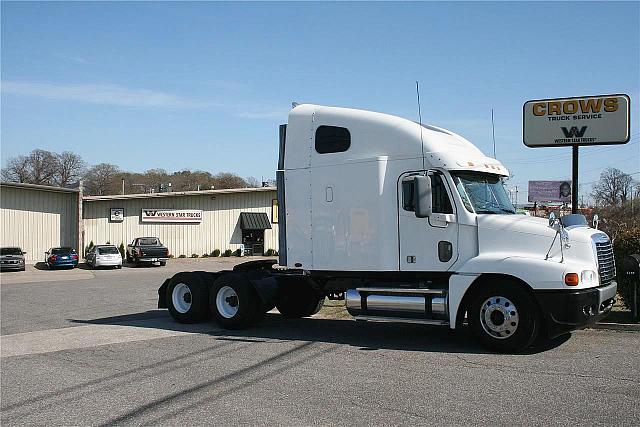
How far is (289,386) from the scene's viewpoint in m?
7.47

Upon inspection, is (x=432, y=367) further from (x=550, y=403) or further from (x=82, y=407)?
(x=82, y=407)

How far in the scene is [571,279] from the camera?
8570 mm

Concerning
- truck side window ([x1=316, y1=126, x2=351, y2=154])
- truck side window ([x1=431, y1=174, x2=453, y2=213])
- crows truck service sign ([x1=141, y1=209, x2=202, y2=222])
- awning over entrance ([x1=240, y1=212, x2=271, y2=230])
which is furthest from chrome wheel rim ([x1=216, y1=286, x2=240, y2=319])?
awning over entrance ([x1=240, y1=212, x2=271, y2=230])

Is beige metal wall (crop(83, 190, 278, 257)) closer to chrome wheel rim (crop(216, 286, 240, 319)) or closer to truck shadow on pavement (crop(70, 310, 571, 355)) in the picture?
truck shadow on pavement (crop(70, 310, 571, 355))

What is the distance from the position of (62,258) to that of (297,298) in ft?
95.5

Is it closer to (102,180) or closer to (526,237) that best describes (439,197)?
(526,237)

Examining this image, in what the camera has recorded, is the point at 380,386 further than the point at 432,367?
No

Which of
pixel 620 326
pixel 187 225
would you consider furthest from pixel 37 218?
pixel 620 326

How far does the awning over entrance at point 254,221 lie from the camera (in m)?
47.6

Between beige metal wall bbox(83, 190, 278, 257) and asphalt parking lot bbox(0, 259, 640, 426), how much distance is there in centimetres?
3101

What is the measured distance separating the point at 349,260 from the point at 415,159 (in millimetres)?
1997

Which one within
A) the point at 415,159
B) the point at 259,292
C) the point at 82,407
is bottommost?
the point at 82,407

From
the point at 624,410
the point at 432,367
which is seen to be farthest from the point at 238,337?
the point at 624,410

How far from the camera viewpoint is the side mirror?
9.46m
